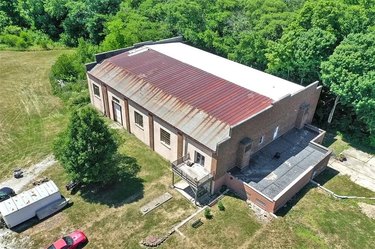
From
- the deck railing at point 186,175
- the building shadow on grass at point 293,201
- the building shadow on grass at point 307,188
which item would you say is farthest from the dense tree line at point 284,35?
the deck railing at point 186,175

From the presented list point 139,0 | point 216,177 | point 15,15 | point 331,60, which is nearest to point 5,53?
point 15,15

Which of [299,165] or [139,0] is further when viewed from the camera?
[139,0]

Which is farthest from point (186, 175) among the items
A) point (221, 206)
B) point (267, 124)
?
point (267, 124)

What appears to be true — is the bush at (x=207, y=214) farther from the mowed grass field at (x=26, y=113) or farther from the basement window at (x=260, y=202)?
the mowed grass field at (x=26, y=113)

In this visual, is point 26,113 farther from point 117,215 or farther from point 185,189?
point 185,189

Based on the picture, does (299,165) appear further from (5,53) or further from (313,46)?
(5,53)

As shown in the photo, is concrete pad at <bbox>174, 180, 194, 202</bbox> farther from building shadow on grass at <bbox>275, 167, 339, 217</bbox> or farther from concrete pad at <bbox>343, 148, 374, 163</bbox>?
Answer: concrete pad at <bbox>343, 148, 374, 163</bbox>

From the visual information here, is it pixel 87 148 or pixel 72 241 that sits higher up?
pixel 87 148

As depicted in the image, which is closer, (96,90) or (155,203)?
(155,203)

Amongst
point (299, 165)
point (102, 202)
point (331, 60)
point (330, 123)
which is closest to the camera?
point (102, 202)
